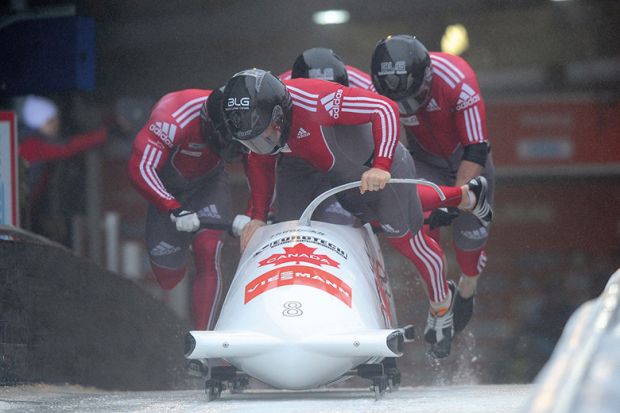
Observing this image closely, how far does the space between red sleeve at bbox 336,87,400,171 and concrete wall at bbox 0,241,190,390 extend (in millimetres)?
1535

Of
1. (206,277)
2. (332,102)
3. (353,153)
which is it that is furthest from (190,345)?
(206,277)

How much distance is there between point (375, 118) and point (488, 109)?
4.48m

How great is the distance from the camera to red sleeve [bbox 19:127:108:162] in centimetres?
872

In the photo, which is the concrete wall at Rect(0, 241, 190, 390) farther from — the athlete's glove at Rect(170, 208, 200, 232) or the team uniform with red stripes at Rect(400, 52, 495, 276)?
the team uniform with red stripes at Rect(400, 52, 495, 276)

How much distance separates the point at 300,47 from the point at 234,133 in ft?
15.9

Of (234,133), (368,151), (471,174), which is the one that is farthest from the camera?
(471,174)

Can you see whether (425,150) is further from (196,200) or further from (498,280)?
(498,280)

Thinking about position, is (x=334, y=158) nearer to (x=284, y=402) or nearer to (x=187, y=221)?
(x=187, y=221)

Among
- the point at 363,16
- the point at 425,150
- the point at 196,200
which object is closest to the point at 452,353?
the point at 425,150

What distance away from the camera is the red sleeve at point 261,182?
5.17 meters

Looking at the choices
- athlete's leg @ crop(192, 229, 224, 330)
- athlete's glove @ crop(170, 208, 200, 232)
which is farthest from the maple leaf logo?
athlete's leg @ crop(192, 229, 224, 330)

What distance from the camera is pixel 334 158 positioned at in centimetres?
513

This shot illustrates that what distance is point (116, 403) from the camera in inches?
163

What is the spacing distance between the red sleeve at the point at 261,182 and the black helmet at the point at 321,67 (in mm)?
872
